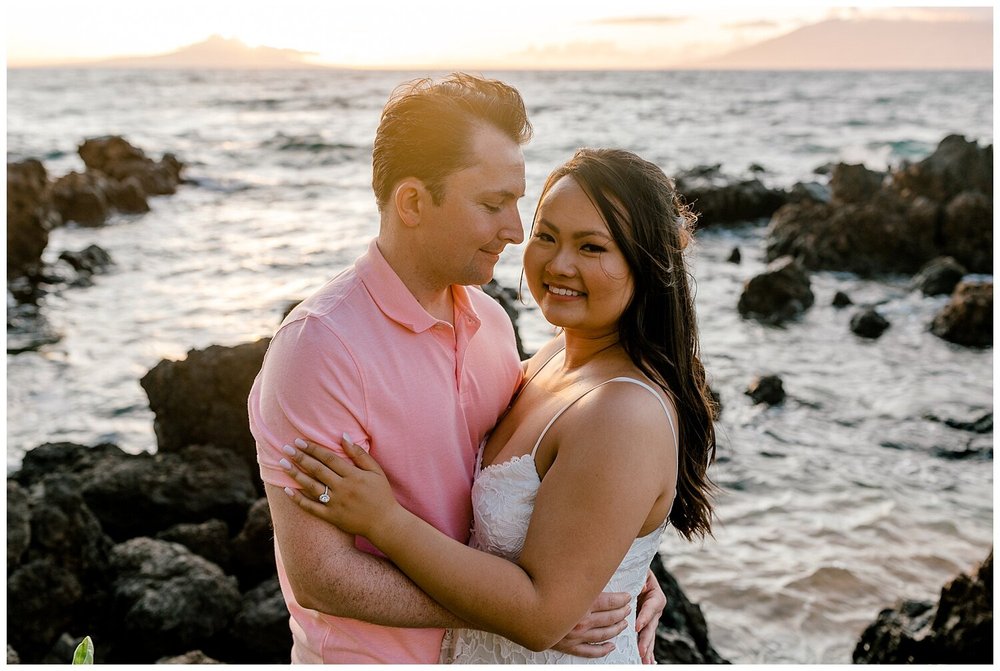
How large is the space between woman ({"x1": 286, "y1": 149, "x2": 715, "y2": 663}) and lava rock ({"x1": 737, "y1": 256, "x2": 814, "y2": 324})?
11.7m

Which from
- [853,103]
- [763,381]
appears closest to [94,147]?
[763,381]

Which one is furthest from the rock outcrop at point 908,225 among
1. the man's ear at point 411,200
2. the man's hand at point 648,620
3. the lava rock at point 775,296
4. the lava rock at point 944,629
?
the man's ear at point 411,200

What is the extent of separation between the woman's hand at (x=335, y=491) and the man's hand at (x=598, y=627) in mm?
784

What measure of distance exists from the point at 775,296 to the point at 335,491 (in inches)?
511

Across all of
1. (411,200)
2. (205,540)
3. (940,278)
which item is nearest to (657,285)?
(411,200)

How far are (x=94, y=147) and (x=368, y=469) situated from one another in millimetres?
29443

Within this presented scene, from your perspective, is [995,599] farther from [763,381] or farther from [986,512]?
[763,381]

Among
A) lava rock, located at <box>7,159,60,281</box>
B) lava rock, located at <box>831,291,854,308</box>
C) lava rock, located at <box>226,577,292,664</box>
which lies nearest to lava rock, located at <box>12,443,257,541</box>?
lava rock, located at <box>226,577,292,664</box>

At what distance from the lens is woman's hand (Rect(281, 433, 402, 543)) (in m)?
2.82

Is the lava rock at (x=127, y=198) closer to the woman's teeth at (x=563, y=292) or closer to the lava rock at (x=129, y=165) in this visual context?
the lava rock at (x=129, y=165)

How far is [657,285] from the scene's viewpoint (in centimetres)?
331

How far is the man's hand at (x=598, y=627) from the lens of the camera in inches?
125

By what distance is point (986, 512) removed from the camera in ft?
27.7

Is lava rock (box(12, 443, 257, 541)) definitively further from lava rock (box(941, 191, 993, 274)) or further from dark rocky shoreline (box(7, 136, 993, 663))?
lava rock (box(941, 191, 993, 274))
